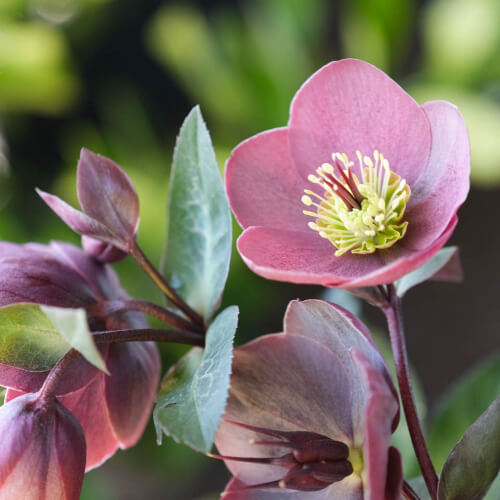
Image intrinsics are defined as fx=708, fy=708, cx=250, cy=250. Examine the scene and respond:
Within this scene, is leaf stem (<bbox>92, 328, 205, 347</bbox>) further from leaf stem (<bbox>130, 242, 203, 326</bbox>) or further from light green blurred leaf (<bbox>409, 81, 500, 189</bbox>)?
light green blurred leaf (<bbox>409, 81, 500, 189</bbox>)

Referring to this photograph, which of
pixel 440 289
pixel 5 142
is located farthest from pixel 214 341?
pixel 5 142

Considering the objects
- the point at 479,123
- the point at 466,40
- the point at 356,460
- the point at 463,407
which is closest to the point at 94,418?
the point at 356,460

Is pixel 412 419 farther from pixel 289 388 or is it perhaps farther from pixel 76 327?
pixel 76 327

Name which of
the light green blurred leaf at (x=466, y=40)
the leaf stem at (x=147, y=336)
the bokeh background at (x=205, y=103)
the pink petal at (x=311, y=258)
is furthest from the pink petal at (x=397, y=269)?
the light green blurred leaf at (x=466, y=40)

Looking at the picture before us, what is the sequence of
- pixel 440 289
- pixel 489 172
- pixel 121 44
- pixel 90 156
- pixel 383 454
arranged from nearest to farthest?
pixel 383 454 → pixel 90 156 → pixel 489 172 → pixel 440 289 → pixel 121 44

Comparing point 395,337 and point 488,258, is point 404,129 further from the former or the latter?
point 488,258

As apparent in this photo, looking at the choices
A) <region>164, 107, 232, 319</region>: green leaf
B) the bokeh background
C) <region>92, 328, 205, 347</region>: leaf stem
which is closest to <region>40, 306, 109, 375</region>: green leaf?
<region>92, 328, 205, 347</region>: leaf stem

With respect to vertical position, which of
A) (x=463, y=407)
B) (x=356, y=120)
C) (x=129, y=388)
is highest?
(x=356, y=120)
